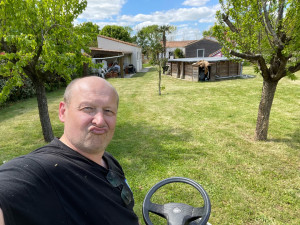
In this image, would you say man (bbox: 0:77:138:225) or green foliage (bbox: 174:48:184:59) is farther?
green foliage (bbox: 174:48:184:59)

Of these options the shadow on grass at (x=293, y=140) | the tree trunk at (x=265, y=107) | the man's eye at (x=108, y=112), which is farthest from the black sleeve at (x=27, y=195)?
the shadow on grass at (x=293, y=140)

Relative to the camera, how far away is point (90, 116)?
1443mm

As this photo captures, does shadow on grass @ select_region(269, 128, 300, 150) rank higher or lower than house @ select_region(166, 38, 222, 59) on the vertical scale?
lower

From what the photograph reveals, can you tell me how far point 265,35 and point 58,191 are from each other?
568cm

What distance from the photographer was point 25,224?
998 mm

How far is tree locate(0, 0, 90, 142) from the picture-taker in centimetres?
427

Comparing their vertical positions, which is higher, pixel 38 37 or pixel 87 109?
pixel 38 37

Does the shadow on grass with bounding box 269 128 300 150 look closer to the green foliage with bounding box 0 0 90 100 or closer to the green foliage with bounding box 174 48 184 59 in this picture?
the green foliage with bounding box 0 0 90 100

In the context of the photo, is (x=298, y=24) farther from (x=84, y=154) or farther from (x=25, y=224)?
(x=25, y=224)

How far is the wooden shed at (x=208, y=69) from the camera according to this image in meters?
18.2

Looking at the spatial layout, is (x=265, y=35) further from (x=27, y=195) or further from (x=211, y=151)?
(x=27, y=195)

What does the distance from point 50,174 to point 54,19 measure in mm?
4871

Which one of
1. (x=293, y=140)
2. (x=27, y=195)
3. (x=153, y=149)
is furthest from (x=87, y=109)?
(x=293, y=140)

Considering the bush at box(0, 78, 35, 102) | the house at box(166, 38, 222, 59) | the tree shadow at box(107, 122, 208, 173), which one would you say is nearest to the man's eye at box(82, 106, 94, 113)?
the tree shadow at box(107, 122, 208, 173)
